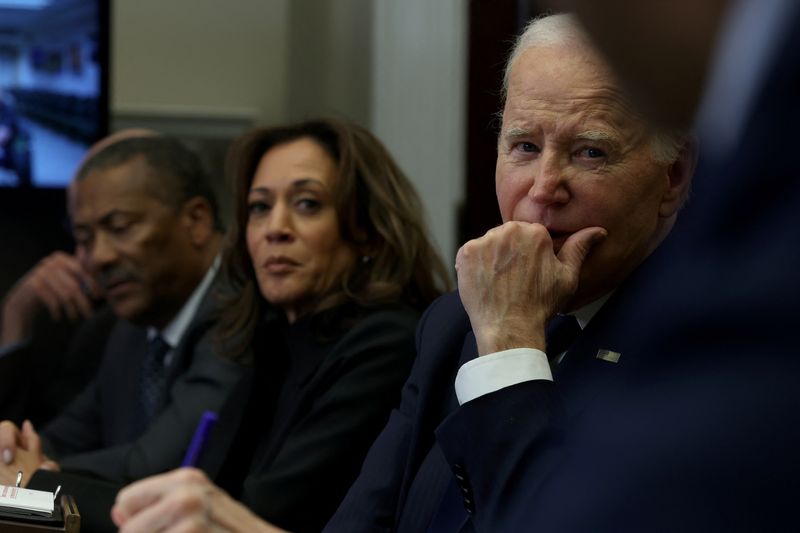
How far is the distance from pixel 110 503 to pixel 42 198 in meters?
2.89

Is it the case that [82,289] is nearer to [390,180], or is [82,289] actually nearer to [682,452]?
[390,180]

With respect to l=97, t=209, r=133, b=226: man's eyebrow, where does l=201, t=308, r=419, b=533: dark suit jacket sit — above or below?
below

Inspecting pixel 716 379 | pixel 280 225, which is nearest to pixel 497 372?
pixel 716 379

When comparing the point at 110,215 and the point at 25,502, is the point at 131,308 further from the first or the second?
the point at 25,502

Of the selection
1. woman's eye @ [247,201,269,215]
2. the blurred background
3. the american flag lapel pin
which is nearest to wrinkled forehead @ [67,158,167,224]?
woman's eye @ [247,201,269,215]

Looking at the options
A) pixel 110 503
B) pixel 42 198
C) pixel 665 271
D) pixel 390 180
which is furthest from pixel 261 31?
pixel 665 271

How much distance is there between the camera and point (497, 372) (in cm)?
140

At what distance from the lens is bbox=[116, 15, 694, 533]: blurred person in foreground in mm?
1589

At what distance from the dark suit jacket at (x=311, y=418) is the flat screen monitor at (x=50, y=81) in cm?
253

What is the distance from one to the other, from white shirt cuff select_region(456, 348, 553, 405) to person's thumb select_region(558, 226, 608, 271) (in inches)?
9.5

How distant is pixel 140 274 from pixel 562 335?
1885 millimetres

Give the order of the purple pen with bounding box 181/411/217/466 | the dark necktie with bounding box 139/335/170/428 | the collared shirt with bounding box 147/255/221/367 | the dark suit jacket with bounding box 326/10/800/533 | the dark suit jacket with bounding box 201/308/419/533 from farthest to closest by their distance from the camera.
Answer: the collared shirt with bounding box 147/255/221/367
the dark necktie with bounding box 139/335/170/428
the purple pen with bounding box 181/411/217/466
the dark suit jacket with bounding box 201/308/419/533
the dark suit jacket with bounding box 326/10/800/533

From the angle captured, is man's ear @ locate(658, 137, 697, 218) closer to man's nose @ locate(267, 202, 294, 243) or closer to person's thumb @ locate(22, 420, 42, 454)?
man's nose @ locate(267, 202, 294, 243)

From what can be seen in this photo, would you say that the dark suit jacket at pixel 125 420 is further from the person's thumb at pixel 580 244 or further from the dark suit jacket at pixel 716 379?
the dark suit jacket at pixel 716 379
